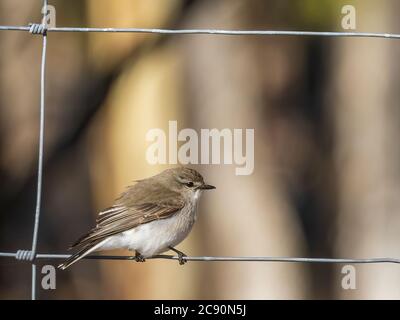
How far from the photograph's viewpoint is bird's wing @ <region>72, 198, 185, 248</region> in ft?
10.7

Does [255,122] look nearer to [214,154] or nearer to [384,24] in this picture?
[214,154]

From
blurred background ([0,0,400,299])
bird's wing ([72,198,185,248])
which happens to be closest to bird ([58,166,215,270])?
bird's wing ([72,198,185,248])

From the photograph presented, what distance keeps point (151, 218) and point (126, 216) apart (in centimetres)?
10

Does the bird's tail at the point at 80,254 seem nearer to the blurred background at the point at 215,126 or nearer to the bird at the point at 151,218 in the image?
the bird at the point at 151,218

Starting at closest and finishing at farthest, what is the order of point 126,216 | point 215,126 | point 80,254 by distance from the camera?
point 80,254 < point 126,216 < point 215,126

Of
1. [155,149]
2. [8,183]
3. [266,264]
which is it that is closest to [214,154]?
[155,149]

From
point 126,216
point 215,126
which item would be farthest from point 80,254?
point 215,126

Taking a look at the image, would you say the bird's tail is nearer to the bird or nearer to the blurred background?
the bird

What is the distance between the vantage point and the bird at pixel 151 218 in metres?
3.33

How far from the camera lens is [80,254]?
10.4ft

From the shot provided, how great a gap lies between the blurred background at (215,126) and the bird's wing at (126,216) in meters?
2.17

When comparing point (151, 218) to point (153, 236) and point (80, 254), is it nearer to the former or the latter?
point (153, 236)

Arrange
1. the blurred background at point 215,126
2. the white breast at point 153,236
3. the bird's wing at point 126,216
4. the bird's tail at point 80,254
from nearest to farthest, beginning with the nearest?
the bird's tail at point 80,254
the bird's wing at point 126,216
the white breast at point 153,236
the blurred background at point 215,126

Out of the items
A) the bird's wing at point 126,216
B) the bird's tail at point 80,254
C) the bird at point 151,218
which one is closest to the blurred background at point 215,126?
the bird at point 151,218
